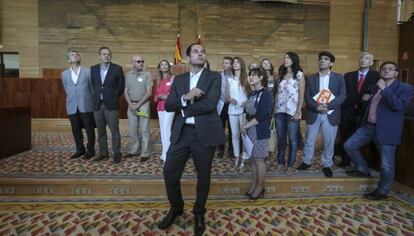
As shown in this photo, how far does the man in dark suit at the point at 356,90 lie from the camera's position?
12.7 ft

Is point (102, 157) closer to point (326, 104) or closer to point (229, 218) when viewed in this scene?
point (229, 218)

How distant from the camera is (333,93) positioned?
3645 mm

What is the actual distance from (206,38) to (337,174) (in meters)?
6.91

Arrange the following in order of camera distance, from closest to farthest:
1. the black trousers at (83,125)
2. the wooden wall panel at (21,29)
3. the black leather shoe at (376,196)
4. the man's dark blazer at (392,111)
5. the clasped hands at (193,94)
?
the clasped hands at (193,94) → the man's dark blazer at (392,111) → the black leather shoe at (376,196) → the black trousers at (83,125) → the wooden wall panel at (21,29)

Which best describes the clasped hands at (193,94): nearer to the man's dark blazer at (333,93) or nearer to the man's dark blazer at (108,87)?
the man's dark blazer at (333,93)

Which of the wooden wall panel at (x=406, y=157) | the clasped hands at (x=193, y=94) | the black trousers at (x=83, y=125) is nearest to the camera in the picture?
the clasped hands at (x=193, y=94)

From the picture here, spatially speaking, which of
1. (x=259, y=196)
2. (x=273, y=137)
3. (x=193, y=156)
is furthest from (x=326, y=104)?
(x=193, y=156)

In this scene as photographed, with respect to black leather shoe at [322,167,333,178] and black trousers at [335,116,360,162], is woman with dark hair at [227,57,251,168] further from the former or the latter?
black trousers at [335,116,360,162]

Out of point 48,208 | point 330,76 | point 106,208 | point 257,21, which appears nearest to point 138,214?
point 106,208

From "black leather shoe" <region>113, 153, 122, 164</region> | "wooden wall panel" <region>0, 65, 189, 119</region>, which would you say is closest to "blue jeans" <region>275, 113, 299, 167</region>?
"black leather shoe" <region>113, 153, 122, 164</region>

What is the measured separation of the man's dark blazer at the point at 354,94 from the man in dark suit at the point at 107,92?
286 centimetres

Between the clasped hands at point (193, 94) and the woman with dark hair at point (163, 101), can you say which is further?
the woman with dark hair at point (163, 101)

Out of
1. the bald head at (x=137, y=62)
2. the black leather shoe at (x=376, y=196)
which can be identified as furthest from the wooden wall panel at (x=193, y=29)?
the black leather shoe at (x=376, y=196)

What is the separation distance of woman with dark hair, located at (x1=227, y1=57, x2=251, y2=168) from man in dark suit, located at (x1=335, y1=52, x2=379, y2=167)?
1.28 m
